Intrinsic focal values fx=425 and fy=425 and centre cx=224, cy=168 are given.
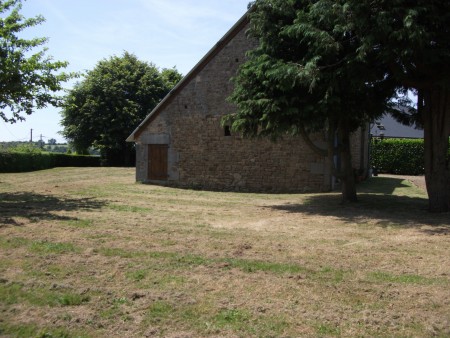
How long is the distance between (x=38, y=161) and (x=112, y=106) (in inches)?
350

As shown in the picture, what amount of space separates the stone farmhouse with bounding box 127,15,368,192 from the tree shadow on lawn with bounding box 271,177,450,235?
6.44 ft

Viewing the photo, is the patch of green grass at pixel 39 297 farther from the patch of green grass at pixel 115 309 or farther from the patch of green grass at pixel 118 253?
the patch of green grass at pixel 118 253

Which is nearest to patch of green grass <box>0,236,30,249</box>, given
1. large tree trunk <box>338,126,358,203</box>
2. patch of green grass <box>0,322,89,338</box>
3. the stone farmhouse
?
patch of green grass <box>0,322,89,338</box>

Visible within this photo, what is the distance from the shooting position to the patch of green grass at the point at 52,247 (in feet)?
20.5

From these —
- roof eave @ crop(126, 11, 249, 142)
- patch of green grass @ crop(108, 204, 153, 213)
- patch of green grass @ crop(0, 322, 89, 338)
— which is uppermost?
roof eave @ crop(126, 11, 249, 142)

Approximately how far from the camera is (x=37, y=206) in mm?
11203

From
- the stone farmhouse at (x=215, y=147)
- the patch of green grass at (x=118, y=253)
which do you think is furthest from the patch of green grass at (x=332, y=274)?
the stone farmhouse at (x=215, y=147)

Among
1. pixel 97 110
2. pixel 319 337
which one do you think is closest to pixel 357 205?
pixel 319 337

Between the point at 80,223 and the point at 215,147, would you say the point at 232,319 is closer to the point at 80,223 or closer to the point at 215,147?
the point at 80,223

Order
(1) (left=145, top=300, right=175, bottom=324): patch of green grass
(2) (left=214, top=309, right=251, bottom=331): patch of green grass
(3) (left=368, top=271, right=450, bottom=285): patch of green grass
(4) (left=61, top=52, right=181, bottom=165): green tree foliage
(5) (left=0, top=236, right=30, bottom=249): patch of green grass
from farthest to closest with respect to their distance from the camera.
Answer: (4) (left=61, top=52, right=181, bottom=165): green tree foliage → (5) (left=0, top=236, right=30, bottom=249): patch of green grass → (3) (left=368, top=271, right=450, bottom=285): patch of green grass → (1) (left=145, top=300, right=175, bottom=324): patch of green grass → (2) (left=214, top=309, right=251, bottom=331): patch of green grass

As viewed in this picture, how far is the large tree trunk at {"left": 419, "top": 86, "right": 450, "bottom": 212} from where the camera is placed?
10.7 m

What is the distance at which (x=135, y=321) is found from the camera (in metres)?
4.01

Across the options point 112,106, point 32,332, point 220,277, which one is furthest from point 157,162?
point 112,106

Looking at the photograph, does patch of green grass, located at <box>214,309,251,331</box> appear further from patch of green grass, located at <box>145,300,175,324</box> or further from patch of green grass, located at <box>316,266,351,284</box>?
patch of green grass, located at <box>316,266,351,284</box>
